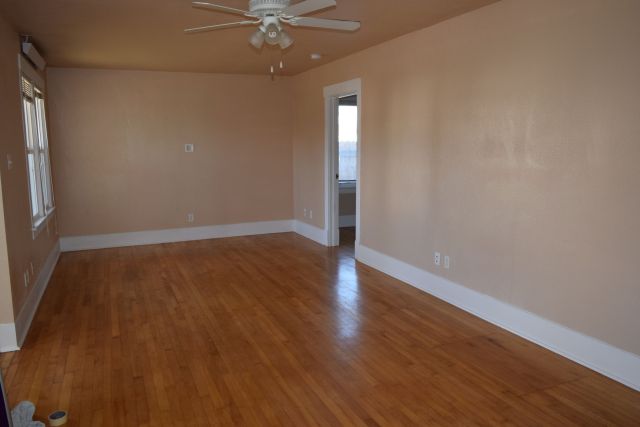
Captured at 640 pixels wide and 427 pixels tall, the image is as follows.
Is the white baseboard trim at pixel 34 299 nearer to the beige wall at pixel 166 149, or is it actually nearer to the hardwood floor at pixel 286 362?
the hardwood floor at pixel 286 362

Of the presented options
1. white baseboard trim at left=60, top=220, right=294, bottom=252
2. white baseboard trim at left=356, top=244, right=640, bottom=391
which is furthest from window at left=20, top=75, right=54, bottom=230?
white baseboard trim at left=356, top=244, right=640, bottom=391

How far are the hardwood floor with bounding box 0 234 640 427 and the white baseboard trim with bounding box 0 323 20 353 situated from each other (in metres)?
0.11

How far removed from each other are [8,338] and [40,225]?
1740 mm

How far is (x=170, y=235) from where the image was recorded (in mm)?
7043

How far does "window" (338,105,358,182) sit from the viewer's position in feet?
27.6

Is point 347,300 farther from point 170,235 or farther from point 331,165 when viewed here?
point 170,235

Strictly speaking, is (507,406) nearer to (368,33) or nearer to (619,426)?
(619,426)

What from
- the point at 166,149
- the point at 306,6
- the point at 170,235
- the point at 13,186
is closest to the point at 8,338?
the point at 13,186

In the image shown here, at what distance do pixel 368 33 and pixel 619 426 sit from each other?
3.67 meters

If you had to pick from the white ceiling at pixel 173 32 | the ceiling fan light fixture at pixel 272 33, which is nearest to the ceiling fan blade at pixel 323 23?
the ceiling fan light fixture at pixel 272 33

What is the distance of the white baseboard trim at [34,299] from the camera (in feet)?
11.6

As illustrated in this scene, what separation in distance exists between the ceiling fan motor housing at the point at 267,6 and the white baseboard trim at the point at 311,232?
4424 millimetres

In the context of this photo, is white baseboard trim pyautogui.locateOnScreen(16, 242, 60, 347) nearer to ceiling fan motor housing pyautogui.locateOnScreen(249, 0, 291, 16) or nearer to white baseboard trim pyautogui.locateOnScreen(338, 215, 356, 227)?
ceiling fan motor housing pyautogui.locateOnScreen(249, 0, 291, 16)

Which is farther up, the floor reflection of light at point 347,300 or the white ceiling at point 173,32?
the white ceiling at point 173,32
